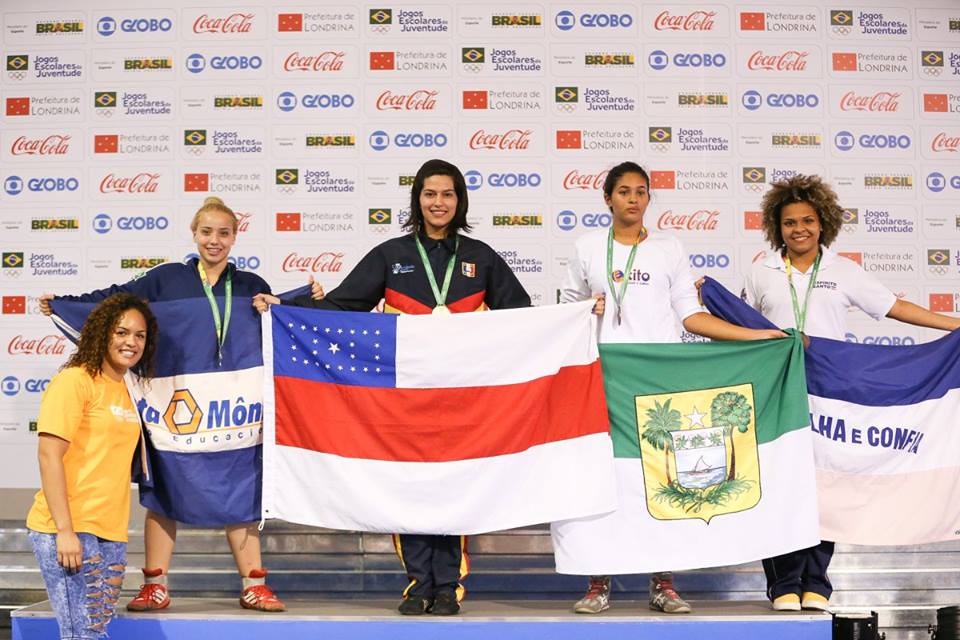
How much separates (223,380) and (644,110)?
A: 158 inches

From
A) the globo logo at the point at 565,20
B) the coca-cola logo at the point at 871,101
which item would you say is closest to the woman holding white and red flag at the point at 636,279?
the globo logo at the point at 565,20

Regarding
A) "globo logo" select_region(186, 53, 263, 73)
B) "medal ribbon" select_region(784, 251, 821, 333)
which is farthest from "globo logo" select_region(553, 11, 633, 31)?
"medal ribbon" select_region(784, 251, 821, 333)

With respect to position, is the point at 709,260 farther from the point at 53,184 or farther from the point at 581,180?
the point at 53,184

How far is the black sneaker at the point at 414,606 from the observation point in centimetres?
368

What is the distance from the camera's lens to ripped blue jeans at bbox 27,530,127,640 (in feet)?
10.4

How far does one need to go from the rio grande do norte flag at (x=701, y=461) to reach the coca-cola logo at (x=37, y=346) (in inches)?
175

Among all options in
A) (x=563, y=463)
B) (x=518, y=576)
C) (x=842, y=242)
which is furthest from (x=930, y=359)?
(x=842, y=242)

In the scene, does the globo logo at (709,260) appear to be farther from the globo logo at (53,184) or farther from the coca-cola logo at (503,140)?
the globo logo at (53,184)

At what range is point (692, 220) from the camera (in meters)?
6.78

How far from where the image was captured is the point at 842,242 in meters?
6.83

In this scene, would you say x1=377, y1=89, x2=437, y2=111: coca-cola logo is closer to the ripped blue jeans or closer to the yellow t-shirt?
the yellow t-shirt

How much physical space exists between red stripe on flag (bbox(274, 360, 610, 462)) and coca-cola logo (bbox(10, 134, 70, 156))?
397cm

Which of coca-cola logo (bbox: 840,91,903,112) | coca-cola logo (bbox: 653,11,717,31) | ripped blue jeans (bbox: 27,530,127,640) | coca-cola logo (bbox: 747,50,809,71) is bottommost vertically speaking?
ripped blue jeans (bbox: 27,530,127,640)

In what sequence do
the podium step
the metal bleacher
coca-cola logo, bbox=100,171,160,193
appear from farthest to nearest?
coca-cola logo, bbox=100,171,160,193 → the metal bleacher → the podium step
